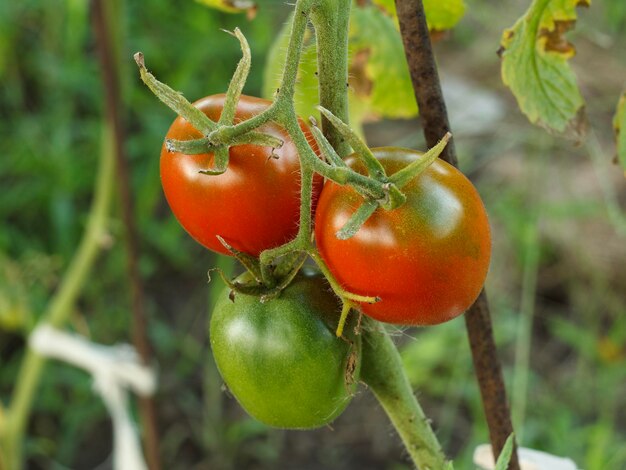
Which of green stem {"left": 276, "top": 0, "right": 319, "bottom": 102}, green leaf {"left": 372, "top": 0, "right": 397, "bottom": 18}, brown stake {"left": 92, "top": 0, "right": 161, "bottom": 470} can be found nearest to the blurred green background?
brown stake {"left": 92, "top": 0, "right": 161, "bottom": 470}

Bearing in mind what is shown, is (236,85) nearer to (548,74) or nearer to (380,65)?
(548,74)

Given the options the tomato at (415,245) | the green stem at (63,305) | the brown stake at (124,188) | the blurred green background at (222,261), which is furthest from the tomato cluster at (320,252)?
the blurred green background at (222,261)

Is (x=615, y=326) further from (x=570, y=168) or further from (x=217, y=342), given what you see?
(x=217, y=342)

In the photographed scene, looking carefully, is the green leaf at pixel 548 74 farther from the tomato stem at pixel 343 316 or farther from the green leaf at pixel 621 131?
the tomato stem at pixel 343 316

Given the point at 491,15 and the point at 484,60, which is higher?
the point at 491,15

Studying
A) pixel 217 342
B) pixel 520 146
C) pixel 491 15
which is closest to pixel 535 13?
pixel 217 342

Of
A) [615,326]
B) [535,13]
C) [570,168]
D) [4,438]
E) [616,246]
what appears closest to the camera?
[535,13]
